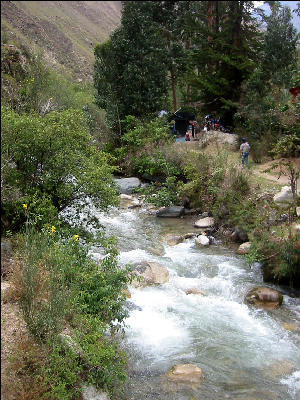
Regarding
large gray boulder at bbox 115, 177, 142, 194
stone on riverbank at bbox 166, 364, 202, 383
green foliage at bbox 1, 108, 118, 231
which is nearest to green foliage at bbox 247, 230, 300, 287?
stone on riverbank at bbox 166, 364, 202, 383

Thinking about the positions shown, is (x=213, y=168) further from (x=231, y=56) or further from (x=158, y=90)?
(x=231, y=56)

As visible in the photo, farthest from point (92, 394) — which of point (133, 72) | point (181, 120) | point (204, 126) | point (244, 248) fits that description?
point (181, 120)

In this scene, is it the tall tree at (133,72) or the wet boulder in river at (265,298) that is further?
the tall tree at (133,72)

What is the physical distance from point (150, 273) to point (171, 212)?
229 inches

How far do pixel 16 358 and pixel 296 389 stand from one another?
4.25 meters

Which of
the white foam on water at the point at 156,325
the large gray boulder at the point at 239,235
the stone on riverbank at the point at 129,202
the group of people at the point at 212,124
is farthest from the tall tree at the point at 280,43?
the white foam on water at the point at 156,325

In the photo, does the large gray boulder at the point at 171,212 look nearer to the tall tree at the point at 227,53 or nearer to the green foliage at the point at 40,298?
the green foliage at the point at 40,298

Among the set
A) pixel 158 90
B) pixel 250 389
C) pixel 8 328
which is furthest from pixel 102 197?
pixel 158 90

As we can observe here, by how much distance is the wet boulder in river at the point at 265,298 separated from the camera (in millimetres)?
8609

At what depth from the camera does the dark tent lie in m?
26.2

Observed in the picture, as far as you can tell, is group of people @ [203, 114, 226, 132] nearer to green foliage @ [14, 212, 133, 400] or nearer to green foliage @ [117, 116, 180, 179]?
green foliage @ [117, 116, 180, 179]

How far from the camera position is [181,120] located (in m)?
26.6

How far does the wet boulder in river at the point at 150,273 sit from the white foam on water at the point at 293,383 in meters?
3.72

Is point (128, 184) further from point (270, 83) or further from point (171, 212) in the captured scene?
point (270, 83)
